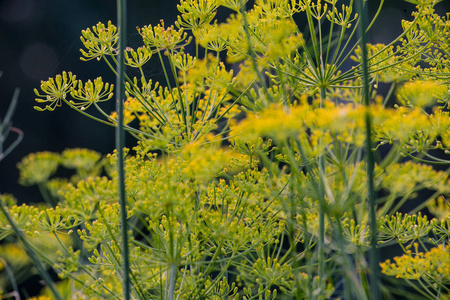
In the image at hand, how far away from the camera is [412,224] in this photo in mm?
1178

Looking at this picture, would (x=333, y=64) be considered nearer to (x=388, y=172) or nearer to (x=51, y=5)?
(x=388, y=172)

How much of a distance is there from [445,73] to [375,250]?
0.83 meters

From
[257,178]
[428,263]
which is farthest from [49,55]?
[428,263]

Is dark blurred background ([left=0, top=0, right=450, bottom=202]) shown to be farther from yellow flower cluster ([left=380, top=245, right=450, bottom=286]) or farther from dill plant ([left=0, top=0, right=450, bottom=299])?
yellow flower cluster ([left=380, top=245, right=450, bottom=286])

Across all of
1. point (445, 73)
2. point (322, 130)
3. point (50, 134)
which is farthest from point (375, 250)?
point (50, 134)

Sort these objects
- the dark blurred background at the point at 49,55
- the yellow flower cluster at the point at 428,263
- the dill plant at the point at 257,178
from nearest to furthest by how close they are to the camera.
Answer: the dill plant at the point at 257,178
the yellow flower cluster at the point at 428,263
the dark blurred background at the point at 49,55

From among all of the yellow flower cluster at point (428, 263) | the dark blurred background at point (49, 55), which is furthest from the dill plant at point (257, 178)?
the dark blurred background at point (49, 55)

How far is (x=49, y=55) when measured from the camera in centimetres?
457

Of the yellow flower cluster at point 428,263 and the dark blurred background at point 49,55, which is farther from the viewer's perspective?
the dark blurred background at point 49,55

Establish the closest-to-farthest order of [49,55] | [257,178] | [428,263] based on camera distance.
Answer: [428,263] → [257,178] → [49,55]

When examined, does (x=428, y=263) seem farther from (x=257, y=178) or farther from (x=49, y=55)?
(x=49, y=55)

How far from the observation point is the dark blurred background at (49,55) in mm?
3936

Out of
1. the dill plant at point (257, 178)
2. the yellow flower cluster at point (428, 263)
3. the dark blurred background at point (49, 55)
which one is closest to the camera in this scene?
the dill plant at point (257, 178)

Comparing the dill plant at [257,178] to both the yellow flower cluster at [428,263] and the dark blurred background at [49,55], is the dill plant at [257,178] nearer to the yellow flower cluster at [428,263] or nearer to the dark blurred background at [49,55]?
the yellow flower cluster at [428,263]
